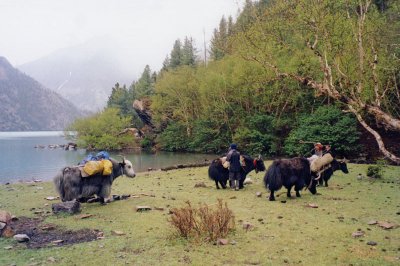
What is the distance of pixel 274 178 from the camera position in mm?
10828

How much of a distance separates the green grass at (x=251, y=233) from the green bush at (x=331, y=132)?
14.0m

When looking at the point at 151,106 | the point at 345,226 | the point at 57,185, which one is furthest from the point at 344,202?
the point at 151,106

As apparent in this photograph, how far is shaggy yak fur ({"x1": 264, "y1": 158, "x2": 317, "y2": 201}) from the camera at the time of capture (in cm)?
1087

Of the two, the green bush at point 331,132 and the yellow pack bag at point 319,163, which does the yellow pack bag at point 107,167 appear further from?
the green bush at point 331,132

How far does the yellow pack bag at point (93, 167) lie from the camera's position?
11.1m

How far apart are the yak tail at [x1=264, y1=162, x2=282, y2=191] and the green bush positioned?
16972 mm

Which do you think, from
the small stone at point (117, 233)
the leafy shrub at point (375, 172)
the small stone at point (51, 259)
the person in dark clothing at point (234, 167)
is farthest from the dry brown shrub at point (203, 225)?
the leafy shrub at point (375, 172)

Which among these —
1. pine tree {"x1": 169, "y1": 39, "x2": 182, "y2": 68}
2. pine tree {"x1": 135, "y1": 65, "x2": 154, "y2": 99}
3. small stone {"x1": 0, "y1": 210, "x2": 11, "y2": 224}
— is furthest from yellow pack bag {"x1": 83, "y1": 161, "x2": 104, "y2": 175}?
pine tree {"x1": 169, "y1": 39, "x2": 182, "y2": 68}

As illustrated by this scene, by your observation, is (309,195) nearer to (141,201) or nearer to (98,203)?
(141,201)

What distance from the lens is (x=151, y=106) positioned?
174ft

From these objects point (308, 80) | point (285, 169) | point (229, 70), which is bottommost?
point (285, 169)

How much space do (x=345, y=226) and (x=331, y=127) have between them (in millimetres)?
20498

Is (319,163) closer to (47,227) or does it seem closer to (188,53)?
(47,227)

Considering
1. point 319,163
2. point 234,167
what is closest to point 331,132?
point 319,163
